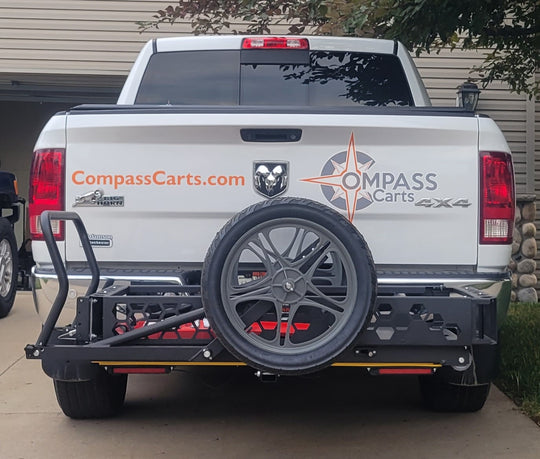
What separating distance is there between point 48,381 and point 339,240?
318 cm

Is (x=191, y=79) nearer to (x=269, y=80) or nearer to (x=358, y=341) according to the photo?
(x=269, y=80)

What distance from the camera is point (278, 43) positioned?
205 inches

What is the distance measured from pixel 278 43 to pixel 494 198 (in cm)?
197

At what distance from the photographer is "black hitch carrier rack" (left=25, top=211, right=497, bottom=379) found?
3441 mm

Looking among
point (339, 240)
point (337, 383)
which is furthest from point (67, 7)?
point (339, 240)

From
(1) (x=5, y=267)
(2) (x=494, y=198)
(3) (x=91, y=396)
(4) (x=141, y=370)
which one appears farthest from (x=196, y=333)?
(1) (x=5, y=267)

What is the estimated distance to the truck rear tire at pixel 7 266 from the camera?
25.6ft

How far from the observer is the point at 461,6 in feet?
18.8

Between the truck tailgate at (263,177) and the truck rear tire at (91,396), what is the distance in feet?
2.89

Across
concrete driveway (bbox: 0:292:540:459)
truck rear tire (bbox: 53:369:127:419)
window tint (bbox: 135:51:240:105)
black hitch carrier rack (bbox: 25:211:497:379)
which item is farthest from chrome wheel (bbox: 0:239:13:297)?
black hitch carrier rack (bbox: 25:211:497:379)

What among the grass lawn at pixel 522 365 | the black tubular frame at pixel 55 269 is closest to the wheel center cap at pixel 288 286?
the black tubular frame at pixel 55 269

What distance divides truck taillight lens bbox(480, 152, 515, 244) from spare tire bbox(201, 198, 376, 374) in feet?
2.77

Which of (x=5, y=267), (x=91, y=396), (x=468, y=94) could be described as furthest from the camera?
(x=468, y=94)

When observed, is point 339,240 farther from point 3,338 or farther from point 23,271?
point 23,271
